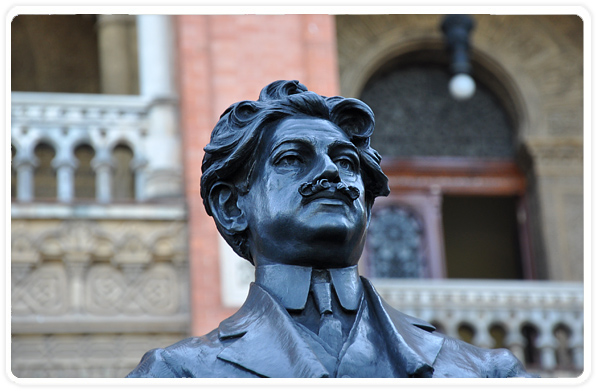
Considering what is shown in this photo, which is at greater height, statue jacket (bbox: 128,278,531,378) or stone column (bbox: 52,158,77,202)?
stone column (bbox: 52,158,77,202)

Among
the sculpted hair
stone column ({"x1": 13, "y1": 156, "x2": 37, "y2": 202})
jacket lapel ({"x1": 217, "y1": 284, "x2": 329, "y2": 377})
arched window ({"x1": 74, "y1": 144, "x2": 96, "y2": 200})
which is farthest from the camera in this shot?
arched window ({"x1": 74, "y1": 144, "x2": 96, "y2": 200})

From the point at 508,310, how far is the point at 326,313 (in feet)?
22.1

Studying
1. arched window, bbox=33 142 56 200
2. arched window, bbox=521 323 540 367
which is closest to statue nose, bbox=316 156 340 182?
arched window, bbox=521 323 540 367

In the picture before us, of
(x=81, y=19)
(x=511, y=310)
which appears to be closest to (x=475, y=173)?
(x=511, y=310)

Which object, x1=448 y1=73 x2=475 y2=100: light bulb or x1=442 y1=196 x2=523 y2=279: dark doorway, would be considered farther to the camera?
x1=442 y1=196 x2=523 y2=279: dark doorway

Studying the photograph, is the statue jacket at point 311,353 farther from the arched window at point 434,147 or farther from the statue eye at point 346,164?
the arched window at point 434,147

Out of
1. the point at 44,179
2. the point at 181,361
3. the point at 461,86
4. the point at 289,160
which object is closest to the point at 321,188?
the point at 289,160

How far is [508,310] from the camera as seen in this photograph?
8.62 metres

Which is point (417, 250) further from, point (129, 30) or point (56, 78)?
point (56, 78)

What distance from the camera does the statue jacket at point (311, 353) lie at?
195cm

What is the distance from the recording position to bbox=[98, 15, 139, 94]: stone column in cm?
1012

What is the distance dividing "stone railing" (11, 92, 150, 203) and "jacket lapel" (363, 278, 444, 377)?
6.30 meters

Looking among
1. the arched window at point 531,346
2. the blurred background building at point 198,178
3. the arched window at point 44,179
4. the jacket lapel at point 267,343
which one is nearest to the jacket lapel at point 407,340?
the jacket lapel at point 267,343

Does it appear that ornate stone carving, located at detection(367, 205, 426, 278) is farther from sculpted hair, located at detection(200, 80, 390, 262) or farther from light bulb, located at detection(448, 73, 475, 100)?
sculpted hair, located at detection(200, 80, 390, 262)
